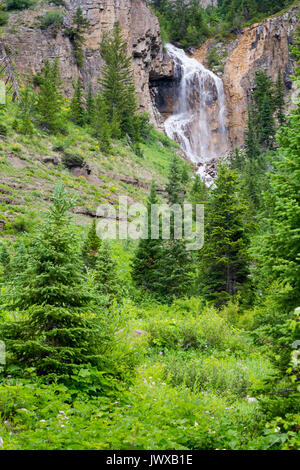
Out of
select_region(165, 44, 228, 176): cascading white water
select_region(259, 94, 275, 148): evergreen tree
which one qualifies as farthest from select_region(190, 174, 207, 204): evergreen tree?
select_region(165, 44, 228, 176): cascading white water

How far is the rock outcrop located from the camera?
46.5m

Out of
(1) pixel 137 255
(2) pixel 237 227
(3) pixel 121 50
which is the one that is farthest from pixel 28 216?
(3) pixel 121 50

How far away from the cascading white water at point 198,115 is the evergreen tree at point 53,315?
51702mm

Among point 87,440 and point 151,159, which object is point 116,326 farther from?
point 151,159

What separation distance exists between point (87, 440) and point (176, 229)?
14436 mm

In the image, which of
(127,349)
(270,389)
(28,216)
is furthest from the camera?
(28,216)

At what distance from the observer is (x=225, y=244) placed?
1723 cm

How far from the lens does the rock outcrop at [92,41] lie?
46.5 metres

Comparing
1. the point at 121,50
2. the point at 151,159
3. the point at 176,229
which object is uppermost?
the point at 121,50

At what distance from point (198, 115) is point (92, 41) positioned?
18.0 metres

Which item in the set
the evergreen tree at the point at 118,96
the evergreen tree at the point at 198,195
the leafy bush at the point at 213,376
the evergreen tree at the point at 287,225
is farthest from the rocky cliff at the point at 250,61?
the evergreen tree at the point at 287,225

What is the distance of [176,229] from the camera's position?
18.5 m

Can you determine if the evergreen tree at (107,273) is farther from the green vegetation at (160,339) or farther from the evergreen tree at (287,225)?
the evergreen tree at (287,225)

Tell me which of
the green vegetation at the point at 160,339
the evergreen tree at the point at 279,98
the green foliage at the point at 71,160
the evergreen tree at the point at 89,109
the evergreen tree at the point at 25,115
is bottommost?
the green vegetation at the point at 160,339
